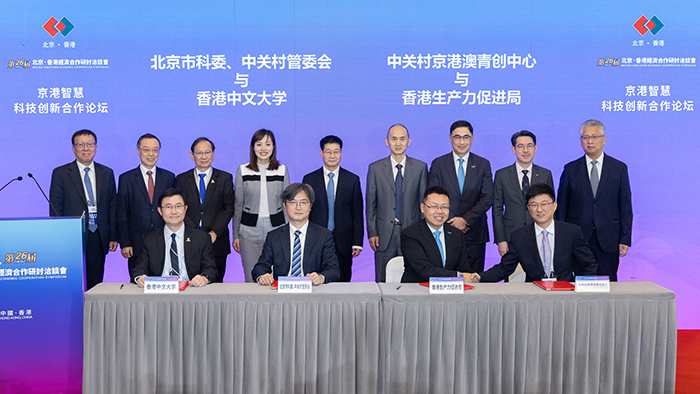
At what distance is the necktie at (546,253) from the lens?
116 inches

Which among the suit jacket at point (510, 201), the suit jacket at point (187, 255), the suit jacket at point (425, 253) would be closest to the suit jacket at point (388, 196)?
the suit jacket at point (510, 201)

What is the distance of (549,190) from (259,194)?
6.31 ft

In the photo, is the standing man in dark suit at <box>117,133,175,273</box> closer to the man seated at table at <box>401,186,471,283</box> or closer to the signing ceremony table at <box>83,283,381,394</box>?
the signing ceremony table at <box>83,283,381,394</box>

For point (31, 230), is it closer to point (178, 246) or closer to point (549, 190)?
point (178, 246)

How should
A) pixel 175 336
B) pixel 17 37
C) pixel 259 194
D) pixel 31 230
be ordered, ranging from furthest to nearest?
pixel 17 37 < pixel 259 194 < pixel 31 230 < pixel 175 336

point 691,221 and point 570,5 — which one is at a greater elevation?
point 570,5

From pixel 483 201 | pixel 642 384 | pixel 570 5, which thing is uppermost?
pixel 570 5

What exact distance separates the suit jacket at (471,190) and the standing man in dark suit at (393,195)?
0.44 ft

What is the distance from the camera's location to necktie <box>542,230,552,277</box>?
2.94 meters

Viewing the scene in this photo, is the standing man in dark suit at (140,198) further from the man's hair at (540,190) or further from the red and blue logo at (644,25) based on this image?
the red and blue logo at (644,25)

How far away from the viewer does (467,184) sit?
12.6 feet

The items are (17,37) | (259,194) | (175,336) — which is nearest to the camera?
(175,336)

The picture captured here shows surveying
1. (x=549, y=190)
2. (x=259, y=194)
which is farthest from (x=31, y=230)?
(x=549, y=190)

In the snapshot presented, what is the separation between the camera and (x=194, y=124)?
4.57 metres
